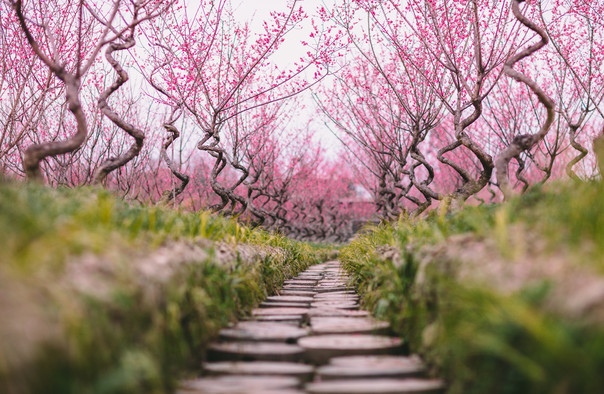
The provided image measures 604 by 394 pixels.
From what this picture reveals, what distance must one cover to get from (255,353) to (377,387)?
775 millimetres

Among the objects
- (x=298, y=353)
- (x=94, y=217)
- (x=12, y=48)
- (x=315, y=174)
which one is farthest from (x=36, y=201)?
(x=315, y=174)

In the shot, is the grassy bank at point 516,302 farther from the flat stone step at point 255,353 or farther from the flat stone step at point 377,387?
the flat stone step at point 255,353

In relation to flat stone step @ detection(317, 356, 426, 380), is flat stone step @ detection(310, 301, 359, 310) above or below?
above

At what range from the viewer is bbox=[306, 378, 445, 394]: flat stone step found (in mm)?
1829

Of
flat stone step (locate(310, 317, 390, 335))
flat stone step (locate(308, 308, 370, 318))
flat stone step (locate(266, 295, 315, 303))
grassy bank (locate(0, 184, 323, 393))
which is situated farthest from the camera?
flat stone step (locate(266, 295, 315, 303))

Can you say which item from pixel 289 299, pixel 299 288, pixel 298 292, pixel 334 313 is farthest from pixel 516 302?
pixel 299 288

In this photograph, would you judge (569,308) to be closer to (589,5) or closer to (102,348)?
(102,348)

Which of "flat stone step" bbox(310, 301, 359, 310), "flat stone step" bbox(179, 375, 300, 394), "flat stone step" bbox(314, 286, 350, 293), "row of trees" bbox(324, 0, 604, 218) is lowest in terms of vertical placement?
"flat stone step" bbox(179, 375, 300, 394)

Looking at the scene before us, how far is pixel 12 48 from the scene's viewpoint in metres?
8.19

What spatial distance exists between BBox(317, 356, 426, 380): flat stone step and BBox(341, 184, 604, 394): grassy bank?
97 mm

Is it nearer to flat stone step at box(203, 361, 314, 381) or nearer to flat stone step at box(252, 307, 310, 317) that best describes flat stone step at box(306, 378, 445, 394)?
flat stone step at box(203, 361, 314, 381)

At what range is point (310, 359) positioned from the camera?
245 centimetres

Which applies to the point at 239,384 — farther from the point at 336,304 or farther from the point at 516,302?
the point at 336,304

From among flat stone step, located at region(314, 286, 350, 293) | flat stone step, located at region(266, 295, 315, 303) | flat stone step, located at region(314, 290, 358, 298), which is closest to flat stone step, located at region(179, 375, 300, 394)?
flat stone step, located at region(266, 295, 315, 303)
